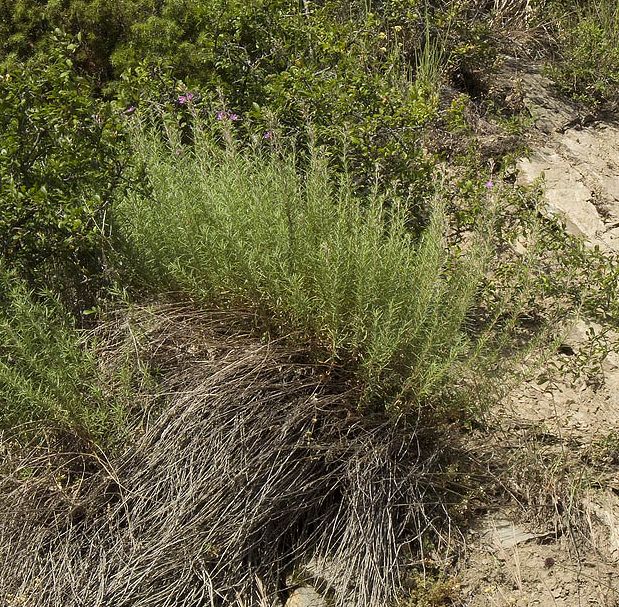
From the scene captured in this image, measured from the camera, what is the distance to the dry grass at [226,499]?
2977 millimetres

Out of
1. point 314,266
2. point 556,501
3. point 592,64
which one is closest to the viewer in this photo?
point 556,501

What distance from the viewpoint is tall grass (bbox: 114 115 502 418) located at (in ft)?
10.5

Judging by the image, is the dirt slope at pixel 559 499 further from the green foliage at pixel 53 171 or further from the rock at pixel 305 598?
the green foliage at pixel 53 171

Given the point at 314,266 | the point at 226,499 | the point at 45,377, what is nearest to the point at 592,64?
the point at 314,266

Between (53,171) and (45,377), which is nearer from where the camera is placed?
(45,377)

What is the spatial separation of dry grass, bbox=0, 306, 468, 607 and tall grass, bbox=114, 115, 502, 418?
7.9 inches

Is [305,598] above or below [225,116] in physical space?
below

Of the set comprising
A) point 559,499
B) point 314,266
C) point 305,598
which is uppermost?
point 314,266

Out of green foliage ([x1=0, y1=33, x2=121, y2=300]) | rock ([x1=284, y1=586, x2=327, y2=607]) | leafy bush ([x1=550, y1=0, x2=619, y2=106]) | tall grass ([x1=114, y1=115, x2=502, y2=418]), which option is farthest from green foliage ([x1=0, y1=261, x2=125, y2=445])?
leafy bush ([x1=550, y1=0, x2=619, y2=106])

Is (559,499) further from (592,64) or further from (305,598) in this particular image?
(592,64)

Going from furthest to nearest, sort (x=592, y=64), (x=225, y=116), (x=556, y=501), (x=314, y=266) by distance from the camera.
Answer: (x=592, y=64)
(x=225, y=116)
(x=314, y=266)
(x=556, y=501)

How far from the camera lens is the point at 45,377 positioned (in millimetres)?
3094

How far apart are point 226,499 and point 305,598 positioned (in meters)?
0.44

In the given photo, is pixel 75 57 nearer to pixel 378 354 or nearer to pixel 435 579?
pixel 378 354
